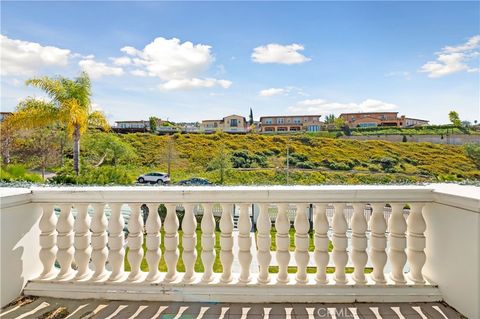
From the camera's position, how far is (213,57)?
9.53 meters

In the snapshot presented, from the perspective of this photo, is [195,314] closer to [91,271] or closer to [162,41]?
[91,271]

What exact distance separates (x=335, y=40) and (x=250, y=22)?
160cm

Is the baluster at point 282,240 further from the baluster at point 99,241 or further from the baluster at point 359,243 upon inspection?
the baluster at point 99,241

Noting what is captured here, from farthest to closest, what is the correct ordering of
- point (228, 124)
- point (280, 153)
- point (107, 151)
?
1. point (228, 124)
2. point (107, 151)
3. point (280, 153)

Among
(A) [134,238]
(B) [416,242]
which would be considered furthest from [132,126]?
(B) [416,242]

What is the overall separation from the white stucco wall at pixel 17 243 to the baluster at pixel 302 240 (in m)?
1.79

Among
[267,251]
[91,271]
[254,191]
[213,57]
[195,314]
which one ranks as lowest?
[195,314]

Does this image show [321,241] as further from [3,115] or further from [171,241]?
[3,115]

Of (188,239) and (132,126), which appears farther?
(132,126)

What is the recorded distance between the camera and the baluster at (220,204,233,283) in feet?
5.62

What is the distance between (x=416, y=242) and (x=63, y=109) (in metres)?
14.1

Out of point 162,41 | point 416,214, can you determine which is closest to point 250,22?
point 162,41

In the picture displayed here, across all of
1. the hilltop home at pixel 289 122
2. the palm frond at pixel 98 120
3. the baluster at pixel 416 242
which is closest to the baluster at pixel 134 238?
the baluster at pixel 416 242

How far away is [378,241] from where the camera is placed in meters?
1.72
